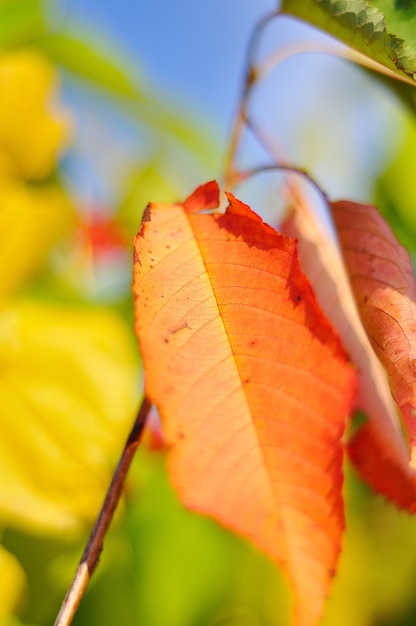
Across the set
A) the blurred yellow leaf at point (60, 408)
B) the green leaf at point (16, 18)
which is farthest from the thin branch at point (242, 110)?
the green leaf at point (16, 18)

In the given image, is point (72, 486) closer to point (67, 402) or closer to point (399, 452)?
point (67, 402)

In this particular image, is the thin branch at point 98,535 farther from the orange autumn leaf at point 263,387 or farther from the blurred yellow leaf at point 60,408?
the blurred yellow leaf at point 60,408

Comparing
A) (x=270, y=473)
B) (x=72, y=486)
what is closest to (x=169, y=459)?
(x=270, y=473)

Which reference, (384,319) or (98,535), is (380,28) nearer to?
(384,319)

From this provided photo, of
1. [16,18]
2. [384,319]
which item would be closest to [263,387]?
[384,319]

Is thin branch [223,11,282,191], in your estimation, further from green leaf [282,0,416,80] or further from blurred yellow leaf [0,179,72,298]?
blurred yellow leaf [0,179,72,298]

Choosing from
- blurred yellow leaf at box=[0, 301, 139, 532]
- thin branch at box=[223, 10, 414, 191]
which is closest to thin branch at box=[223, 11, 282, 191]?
thin branch at box=[223, 10, 414, 191]
